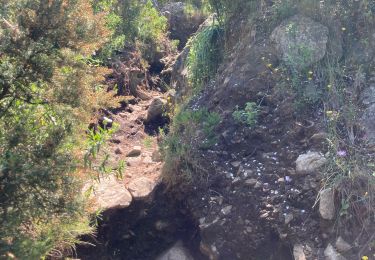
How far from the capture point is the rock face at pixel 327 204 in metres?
4.04

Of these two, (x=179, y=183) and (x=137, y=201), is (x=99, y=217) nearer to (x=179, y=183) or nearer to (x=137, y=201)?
(x=137, y=201)

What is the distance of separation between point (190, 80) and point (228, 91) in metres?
0.98

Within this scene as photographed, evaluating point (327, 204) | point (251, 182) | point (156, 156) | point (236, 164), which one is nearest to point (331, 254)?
point (327, 204)

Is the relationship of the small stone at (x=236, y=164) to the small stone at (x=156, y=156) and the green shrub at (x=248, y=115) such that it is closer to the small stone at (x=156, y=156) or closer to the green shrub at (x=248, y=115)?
the green shrub at (x=248, y=115)

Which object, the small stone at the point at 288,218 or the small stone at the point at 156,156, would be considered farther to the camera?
the small stone at the point at 156,156

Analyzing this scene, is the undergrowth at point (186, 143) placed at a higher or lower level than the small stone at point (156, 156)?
higher

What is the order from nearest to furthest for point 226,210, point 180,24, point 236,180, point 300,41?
point 226,210 → point 236,180 → point 300,41 → point 180,24

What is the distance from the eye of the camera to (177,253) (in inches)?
191

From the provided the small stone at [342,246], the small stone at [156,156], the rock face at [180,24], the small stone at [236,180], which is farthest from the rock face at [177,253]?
the rock face at [180,24]

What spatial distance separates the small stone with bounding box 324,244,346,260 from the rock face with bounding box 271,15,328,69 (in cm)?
178

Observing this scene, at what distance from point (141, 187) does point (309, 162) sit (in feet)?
5.43

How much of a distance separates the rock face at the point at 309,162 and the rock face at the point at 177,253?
1.29 meters

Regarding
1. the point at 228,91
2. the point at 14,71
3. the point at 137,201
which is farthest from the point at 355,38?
the point at 14,71

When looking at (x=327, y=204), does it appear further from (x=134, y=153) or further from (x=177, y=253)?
(x=134, y=153)
